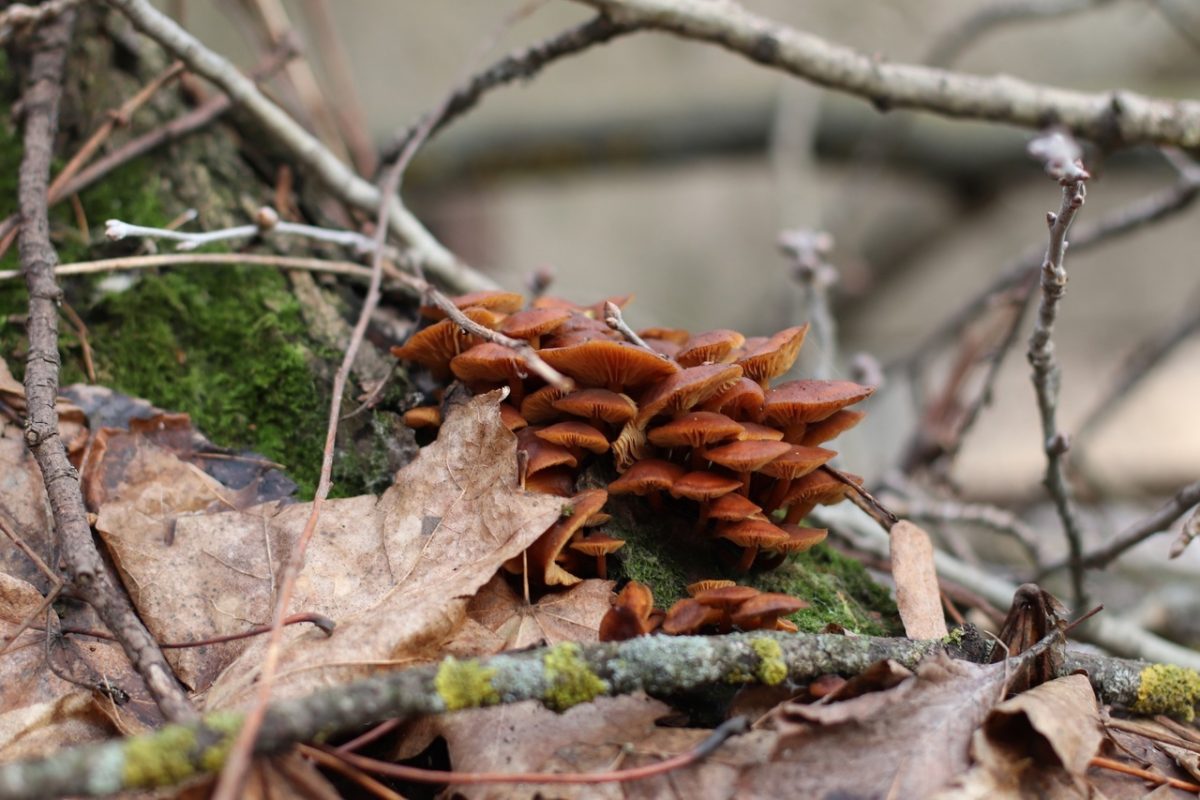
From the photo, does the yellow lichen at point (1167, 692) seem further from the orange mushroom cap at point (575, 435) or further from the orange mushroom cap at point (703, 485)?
the orange mushroom cap at point (575, 435)

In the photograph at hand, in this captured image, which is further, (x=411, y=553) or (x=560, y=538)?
(x=411, y=553)

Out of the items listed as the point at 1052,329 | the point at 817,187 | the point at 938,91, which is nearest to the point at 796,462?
the point at 1052,329

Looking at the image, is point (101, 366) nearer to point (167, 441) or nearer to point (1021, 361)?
point (167, 441)

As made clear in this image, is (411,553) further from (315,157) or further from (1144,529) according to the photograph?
(1144,529)

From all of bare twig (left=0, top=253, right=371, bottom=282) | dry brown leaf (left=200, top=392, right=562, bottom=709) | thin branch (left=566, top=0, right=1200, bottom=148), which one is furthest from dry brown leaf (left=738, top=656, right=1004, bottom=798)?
thin branch (left=566, top=0, right=1200, bottom=148)

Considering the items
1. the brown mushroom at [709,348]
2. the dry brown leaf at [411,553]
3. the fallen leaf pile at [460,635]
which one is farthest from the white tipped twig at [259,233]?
the brown mushroom at [709,348]

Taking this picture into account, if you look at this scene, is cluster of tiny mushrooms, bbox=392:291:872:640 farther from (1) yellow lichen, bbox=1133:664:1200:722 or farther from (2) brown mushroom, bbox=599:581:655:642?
(1) yellow lichen, bbox=1133:664:1200:722

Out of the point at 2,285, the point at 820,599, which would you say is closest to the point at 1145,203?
the point at 820,599
